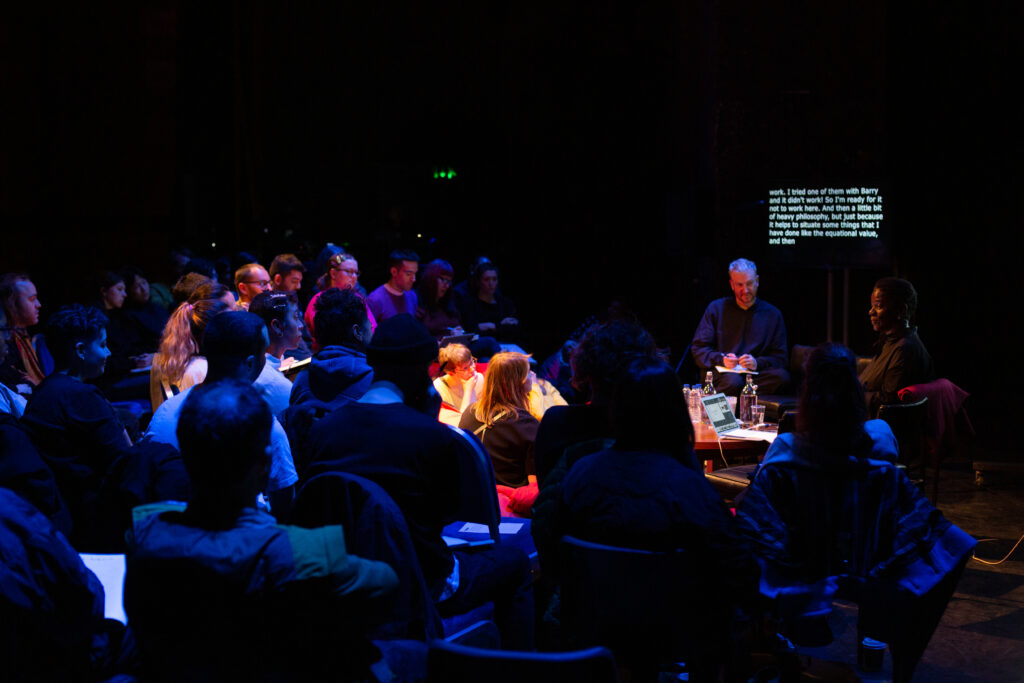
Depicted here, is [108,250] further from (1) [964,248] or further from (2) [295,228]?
(1) [964,248]

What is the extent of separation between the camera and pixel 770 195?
766 cm

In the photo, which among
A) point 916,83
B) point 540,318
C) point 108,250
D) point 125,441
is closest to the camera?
point 125,441

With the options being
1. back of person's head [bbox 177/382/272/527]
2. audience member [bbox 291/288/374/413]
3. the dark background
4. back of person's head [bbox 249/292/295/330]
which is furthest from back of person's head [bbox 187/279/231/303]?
the dark background

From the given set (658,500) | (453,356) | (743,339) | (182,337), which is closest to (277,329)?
(182,337)

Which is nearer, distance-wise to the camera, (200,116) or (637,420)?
(637,420)

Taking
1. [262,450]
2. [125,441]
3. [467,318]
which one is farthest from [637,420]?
[467,318]

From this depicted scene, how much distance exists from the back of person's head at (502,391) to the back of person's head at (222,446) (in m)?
2.00

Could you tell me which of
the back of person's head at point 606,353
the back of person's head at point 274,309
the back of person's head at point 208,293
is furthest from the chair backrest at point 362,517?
the back of person's head at point 208,293

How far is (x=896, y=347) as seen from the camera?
17.5 feet

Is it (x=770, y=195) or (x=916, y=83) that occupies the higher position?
(x=916, y=83)

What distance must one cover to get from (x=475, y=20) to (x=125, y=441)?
8.74 meters

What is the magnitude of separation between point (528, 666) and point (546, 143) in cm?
927

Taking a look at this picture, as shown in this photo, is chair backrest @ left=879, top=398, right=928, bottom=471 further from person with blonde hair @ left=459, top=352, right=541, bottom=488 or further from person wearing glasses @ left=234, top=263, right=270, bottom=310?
person wearing glasses @ left=234, top=263, right=270, bottom=310

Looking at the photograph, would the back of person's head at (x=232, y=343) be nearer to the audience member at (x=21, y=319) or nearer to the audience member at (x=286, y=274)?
the audience member at (x=21, y=319)
